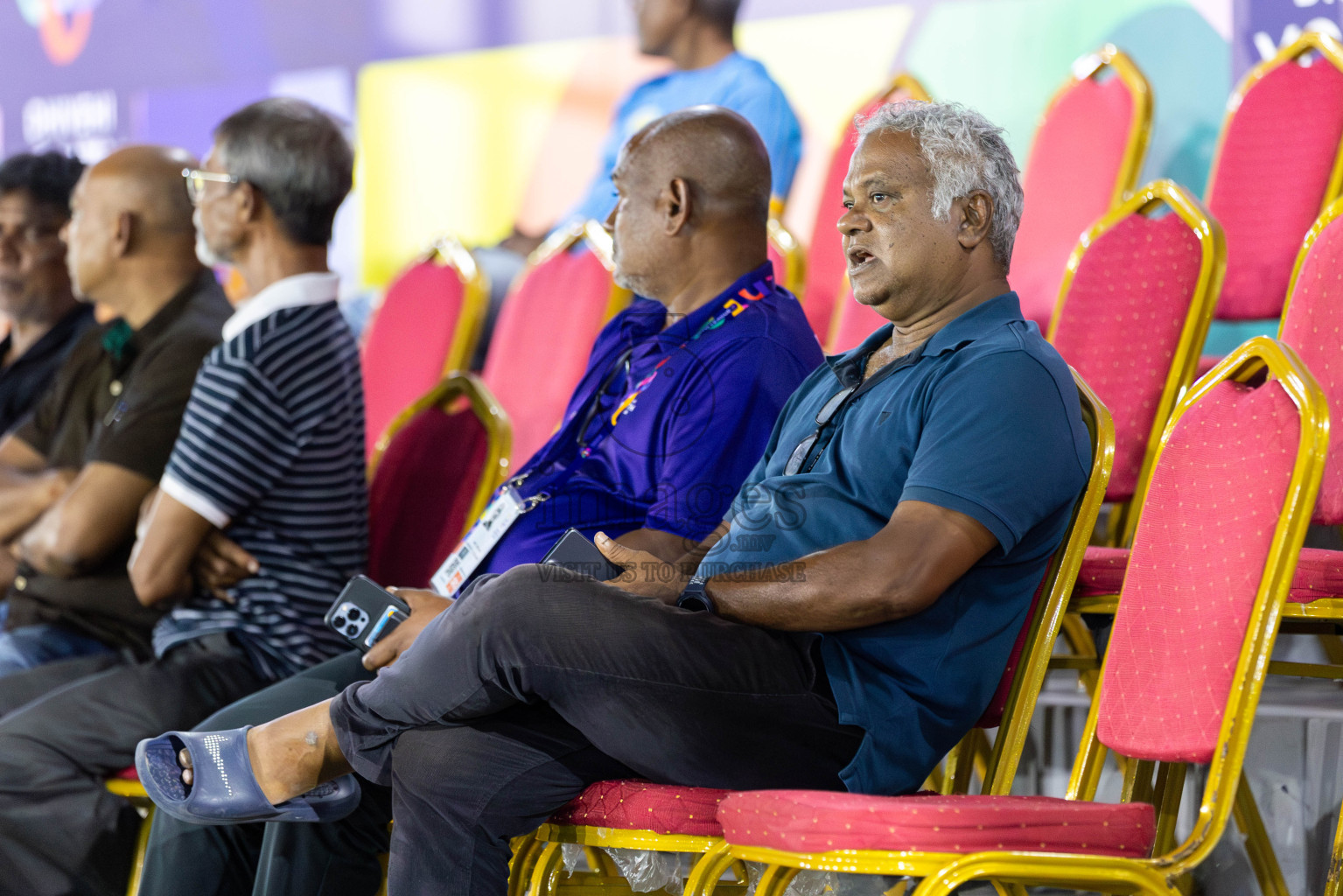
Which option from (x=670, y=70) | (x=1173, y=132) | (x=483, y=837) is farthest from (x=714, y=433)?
(x=670, y=70)

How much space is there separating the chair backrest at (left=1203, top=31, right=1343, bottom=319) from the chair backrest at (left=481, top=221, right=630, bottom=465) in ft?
4.10

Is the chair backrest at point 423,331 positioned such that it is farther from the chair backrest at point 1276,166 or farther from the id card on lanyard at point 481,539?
the chair backrest at point 1276,166

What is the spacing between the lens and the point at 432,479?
232cm

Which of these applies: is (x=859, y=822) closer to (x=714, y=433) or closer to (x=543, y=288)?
(x=714, y=433)

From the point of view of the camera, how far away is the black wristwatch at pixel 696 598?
1.51 metres

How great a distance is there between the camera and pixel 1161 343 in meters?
2.07

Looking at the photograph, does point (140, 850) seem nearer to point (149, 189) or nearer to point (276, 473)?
point (276, 473)

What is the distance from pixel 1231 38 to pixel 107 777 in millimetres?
2741

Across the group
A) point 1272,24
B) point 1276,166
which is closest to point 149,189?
point 1276,166

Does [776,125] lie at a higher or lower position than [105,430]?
higher

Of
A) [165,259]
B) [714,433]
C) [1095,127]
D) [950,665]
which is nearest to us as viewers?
[950,665]

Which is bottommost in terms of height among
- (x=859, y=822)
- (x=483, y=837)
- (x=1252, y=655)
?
(x=483, y=837)

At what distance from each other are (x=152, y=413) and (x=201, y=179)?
1.38 ft

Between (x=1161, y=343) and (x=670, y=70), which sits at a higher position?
(x=670, y=70)
